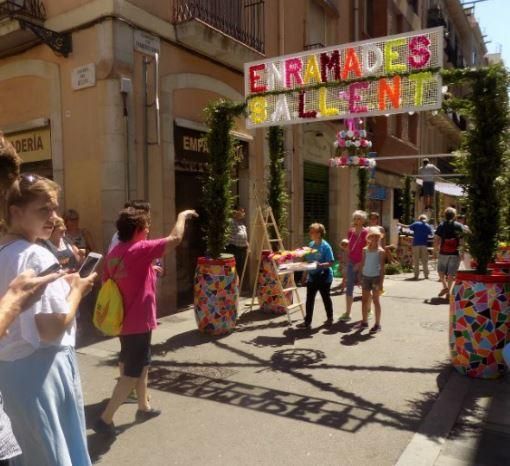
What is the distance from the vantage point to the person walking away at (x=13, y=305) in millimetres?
1553

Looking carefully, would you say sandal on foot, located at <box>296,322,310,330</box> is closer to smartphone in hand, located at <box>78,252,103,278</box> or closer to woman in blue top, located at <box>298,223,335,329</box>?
woman in blue top, located at <box>298,223,335,329</box>

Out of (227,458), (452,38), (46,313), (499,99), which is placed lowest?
(227,458)

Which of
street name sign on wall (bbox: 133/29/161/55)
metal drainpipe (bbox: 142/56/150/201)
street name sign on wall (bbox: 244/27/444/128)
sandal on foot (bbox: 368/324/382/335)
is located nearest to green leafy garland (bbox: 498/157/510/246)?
street name sign on wall (bbox: 244/27/444/128)

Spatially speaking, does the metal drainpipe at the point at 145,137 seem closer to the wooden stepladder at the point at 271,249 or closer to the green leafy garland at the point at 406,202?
the wooden stepladder at the point at 271,249

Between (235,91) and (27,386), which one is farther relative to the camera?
(235,91)

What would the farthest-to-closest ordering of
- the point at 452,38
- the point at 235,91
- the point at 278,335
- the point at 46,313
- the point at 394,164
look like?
the point at 452,38 → the point at 394,164 → the point at 235,91 → the point at 278,335 → the point at 46,313

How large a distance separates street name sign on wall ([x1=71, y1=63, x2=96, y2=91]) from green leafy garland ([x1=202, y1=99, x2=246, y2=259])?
1897mm

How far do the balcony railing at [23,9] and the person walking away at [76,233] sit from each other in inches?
125

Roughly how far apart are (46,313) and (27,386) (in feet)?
1.06

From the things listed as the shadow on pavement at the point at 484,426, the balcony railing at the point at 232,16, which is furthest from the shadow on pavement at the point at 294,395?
the balcony railing at the point at 232,16

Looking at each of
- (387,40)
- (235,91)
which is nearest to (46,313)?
(387,40)

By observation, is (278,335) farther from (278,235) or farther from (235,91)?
(235,91)

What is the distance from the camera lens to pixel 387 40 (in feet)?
17.9

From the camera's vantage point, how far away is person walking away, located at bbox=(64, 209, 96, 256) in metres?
6.79
